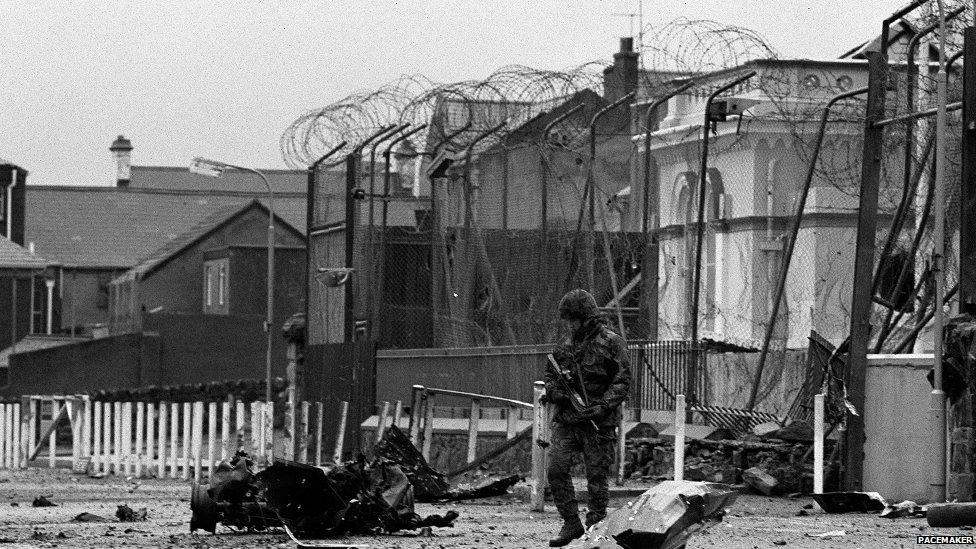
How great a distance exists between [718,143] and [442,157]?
685 cm

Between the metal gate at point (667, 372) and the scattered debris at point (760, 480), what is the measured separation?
1621 mm

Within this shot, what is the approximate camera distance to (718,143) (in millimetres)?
28484

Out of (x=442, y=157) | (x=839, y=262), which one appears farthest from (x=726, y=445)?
(x=839, y=262)

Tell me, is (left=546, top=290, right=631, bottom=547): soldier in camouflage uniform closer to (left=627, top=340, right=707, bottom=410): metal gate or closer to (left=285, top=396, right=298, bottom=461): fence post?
(left=627, top=340, right=707, bottom=410): metal gate

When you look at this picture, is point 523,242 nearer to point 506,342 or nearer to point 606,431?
point 506,342

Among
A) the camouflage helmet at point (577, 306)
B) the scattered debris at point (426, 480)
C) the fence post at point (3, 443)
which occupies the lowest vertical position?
the fence post at point (3, 443)

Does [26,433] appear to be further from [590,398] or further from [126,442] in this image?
[590,398]

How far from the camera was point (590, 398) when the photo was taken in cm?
1184

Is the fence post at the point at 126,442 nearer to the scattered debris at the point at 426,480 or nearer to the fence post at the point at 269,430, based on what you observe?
the fence post at the point at 269,430

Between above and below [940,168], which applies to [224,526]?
below

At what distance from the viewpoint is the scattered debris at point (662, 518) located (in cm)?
961

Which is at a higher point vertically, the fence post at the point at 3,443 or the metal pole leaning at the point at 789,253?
the metal pole leaning at the point at 789,253

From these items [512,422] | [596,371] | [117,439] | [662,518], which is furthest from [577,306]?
[117,439]

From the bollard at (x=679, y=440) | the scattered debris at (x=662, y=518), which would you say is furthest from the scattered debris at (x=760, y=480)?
the scattered debris at (x=662, y=518)
